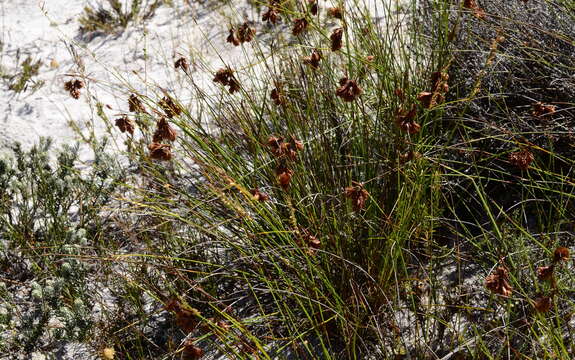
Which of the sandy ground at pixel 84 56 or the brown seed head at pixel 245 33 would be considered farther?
the sandy ground at pixel 84 56

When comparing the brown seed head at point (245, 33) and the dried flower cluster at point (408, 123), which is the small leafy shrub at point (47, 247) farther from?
the dried flower cluster at point (408, 123)

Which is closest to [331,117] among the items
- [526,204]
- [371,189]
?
[371,189]

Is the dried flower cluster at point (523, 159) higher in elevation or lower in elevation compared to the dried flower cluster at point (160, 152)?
lower

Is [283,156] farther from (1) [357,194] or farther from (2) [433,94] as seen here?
(2) [433,94]

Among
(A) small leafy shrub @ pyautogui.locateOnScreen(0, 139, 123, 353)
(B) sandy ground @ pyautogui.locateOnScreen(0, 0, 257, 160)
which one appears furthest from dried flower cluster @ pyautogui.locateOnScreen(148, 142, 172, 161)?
Answer: (B) sandy ground @ pyautogui.locateOnScreen(0, 0, 257, 160)

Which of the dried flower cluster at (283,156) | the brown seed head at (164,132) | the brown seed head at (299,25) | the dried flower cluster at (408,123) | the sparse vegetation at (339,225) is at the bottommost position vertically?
the sparse vegetation at (339,225)

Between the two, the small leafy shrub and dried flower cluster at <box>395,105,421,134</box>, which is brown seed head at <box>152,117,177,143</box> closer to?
the small leafy shrub

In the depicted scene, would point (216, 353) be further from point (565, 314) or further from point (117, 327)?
point (565, 314)

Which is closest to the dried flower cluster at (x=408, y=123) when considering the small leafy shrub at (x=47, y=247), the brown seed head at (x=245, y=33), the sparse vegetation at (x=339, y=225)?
the sparse vegetation at (x=339, y=225)

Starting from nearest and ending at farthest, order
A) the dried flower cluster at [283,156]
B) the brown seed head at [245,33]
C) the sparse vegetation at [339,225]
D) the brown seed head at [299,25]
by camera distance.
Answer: the dried flower cluster at [283,156] → the sparse vegetation at [339,225] → the brown seed head at [299,25] → the brown seed head at [245,33]
